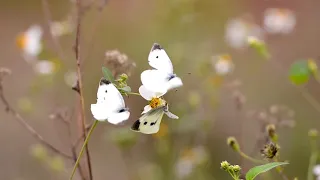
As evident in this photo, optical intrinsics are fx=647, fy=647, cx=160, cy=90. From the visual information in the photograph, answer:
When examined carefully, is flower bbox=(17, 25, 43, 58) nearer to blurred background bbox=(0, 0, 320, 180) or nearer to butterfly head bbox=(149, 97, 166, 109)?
blurred background bbox=(0, 0, 320, 180)

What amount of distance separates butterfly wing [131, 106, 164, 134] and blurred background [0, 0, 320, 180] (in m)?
0.40

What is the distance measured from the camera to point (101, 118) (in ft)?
1.91

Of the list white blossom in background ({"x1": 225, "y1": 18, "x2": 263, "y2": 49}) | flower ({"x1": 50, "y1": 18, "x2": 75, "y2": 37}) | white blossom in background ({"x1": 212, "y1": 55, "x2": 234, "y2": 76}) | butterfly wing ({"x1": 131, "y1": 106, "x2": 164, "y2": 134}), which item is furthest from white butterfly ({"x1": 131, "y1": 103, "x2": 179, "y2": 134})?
white blossom in background ({"x1": 225, "y1": 18, "x2": 263, "y2": 49})

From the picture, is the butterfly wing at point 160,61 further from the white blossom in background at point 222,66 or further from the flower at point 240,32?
the flower at point 240,32

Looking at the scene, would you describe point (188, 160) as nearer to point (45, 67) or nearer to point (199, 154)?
point (199, 154)

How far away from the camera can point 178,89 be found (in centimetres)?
138

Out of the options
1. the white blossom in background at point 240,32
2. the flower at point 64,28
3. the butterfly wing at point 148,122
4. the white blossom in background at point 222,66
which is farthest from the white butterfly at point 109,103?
the white blossom in background at point 240,32

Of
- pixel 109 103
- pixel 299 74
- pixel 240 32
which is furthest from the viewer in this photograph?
pixel 240 32

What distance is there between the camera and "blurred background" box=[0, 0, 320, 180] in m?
1.32

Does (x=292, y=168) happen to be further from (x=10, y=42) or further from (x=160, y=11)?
(x=10, y=42)

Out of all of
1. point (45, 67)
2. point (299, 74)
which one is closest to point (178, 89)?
point (45, 67)

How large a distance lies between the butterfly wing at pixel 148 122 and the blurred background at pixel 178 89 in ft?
1.31

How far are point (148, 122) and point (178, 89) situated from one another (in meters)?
0.78

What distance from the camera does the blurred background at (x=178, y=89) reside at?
1.32 meters
